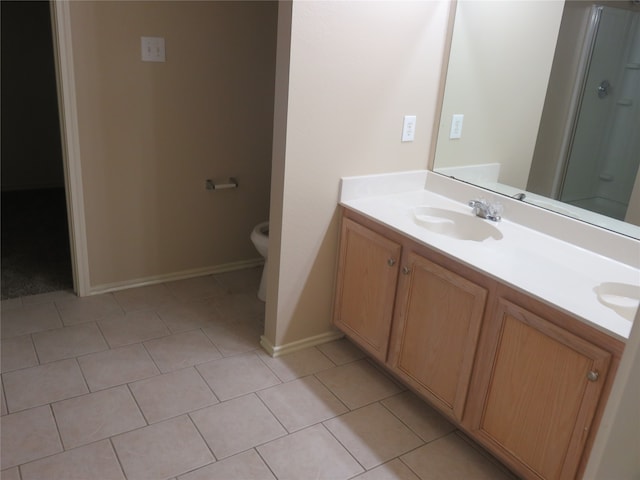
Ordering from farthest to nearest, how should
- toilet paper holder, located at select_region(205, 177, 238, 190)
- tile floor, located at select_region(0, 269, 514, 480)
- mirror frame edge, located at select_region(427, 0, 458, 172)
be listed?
1. toilet paper holder, located at select_region(205, 177, 238, 190)
2. mirror frame edge, located at select_region(427, 0, 458, 172)
3. tile floor, located at select_region(0, 269, 514, 480)

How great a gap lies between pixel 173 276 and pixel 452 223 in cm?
170

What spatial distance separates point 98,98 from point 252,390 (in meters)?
1.62

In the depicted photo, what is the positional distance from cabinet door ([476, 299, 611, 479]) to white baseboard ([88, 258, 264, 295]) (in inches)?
76.2

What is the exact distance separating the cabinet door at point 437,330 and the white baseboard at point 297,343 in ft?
1.58

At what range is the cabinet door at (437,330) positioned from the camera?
198 centimetres

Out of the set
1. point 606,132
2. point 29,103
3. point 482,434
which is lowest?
point 482,434

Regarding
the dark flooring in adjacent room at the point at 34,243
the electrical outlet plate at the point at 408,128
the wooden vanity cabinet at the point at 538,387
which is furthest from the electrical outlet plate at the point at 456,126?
the dark flooring in adjacent room at the point at 34,243

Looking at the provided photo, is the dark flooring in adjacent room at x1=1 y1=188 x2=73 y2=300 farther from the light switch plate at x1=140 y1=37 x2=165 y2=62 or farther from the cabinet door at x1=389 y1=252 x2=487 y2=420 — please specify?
the cabinet door at x1=389 y1=252 x2=487 y2=420

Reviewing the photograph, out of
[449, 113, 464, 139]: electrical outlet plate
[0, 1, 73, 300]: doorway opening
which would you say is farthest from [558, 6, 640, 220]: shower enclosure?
[0, 1, 73, 300]: doorway opening

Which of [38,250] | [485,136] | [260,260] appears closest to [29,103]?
[38,250]

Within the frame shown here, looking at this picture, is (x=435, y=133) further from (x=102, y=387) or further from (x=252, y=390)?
(x=102, y=387)

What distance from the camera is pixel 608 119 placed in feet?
6.75

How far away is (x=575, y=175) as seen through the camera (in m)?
2.19

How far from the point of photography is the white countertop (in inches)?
67.5
